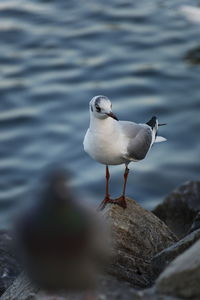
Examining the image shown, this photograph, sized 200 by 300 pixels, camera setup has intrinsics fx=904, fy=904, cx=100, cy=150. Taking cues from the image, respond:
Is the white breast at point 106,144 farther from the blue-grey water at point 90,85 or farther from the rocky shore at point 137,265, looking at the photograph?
the blue-grey water at point 90,85

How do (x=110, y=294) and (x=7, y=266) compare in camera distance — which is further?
(x=7, y=266)

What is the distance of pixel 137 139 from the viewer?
10.2 meters

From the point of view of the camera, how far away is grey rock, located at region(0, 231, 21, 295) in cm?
1038

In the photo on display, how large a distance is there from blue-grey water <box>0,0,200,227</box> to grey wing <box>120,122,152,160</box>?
5831mm

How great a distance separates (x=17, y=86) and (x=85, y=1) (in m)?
6.39

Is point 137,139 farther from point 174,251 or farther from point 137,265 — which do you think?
point 174,251

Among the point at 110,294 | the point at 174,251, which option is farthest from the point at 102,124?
the point at 110,294

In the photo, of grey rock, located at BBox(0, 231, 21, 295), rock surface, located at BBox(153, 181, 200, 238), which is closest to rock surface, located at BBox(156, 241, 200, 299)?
grey rock, located at BBox(0, 231, 21, 295)

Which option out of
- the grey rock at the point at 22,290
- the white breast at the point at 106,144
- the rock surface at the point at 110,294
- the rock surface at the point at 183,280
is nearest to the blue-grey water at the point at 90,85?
the white breast at the point at 106,144

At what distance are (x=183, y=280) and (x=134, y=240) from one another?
261cm

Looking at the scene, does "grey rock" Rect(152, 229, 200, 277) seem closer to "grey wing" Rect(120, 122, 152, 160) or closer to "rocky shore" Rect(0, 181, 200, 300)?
"rocky shore" Rect(0, 181, 200, 300)

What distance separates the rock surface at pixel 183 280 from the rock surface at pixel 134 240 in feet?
4.73

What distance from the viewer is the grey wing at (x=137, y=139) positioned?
32.8 feet

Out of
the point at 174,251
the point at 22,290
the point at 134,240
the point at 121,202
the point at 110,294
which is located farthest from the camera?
the point at 121,202
